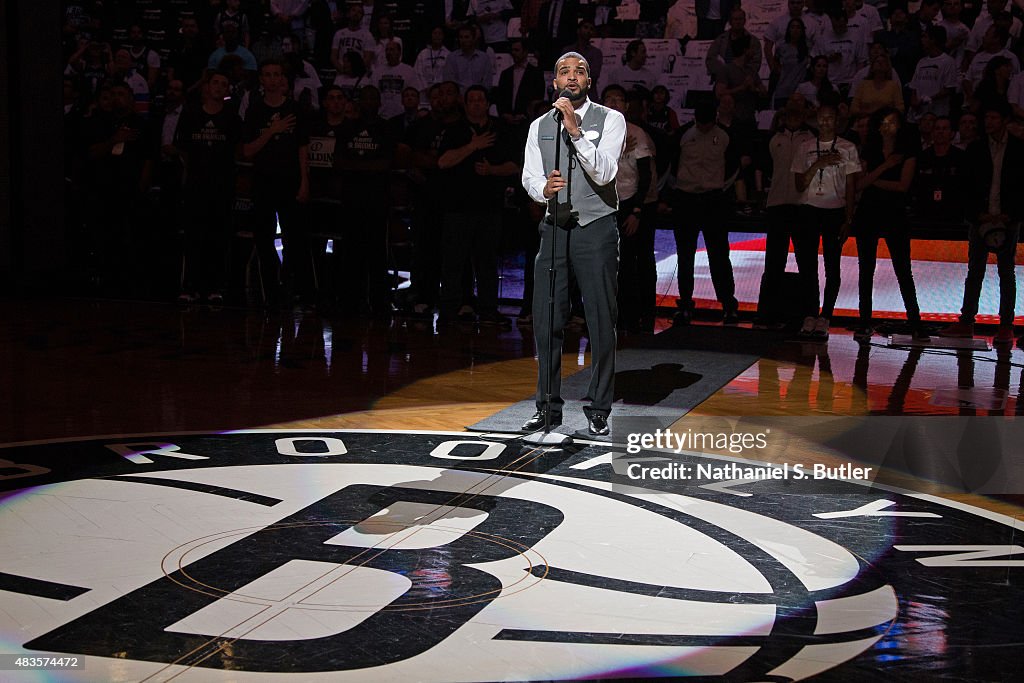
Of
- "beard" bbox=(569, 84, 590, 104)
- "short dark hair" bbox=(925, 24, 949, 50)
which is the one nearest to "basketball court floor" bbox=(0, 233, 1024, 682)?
"beard" bbox=(569, 84, 590, 104)

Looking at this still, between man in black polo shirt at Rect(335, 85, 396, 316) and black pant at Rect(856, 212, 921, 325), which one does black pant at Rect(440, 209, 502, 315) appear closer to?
man in black polo shirt at Rect(335, 85, 396, 316)

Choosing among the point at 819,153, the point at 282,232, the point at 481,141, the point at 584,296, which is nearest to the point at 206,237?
the point at 282,232

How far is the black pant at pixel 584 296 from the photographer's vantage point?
191 inches

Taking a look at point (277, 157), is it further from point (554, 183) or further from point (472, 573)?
point (472, 573)

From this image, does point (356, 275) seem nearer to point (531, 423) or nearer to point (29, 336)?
point (29, 336)

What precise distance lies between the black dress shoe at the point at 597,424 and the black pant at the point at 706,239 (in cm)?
446

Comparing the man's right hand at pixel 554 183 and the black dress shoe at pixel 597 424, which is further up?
the man's right hand at pixel 554 183

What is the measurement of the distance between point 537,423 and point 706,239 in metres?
4.56

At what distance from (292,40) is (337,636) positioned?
989 cm

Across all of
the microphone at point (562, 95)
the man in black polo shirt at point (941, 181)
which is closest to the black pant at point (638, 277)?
the man in black polo shirt at point (941, 181)

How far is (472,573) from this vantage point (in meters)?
3.04

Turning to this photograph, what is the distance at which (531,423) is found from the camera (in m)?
4.98

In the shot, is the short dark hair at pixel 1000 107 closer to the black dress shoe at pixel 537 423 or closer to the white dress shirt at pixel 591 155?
the white dress shirt at pixel 591 155

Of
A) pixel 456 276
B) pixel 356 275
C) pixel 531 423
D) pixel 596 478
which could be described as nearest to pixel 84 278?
pixel 356 275
